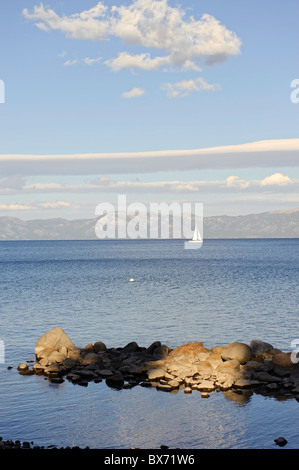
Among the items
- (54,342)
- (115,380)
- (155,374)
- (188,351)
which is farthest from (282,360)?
(54,342)

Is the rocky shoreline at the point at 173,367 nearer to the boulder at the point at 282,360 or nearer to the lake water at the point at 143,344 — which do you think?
the boulder at the point at 282,360

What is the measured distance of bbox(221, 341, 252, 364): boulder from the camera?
3662 centimetres

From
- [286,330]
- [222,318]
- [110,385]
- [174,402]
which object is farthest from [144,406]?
[222,318]

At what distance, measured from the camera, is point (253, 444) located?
24.9m

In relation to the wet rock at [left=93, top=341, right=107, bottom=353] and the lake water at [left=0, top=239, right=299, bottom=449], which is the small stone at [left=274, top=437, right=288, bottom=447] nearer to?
the lake water at [left=0, top=239, right=299, bottom=449]

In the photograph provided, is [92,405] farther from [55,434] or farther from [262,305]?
[262,305]

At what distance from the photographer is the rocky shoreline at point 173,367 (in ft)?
111

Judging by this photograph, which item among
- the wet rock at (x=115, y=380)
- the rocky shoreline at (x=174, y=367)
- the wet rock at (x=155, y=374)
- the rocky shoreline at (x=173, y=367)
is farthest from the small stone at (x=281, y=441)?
the wet rock at (x=115, y=380)

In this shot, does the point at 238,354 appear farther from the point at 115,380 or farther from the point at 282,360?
the point at 115,380

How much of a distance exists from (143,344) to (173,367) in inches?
368

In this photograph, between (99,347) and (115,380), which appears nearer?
(115,380)

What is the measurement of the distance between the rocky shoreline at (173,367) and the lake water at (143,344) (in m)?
1.15

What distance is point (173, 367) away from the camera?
36.0 metres

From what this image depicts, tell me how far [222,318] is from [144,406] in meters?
28.1
